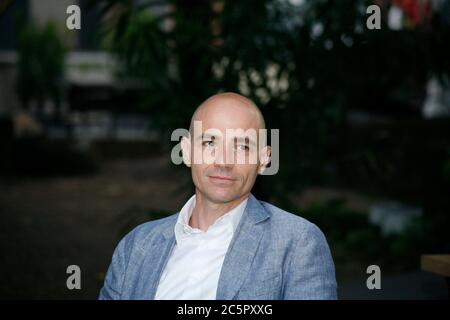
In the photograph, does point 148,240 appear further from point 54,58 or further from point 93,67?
point 93,67

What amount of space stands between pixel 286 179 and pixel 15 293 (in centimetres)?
278

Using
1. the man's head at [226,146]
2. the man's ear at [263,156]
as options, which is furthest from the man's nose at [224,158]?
the man's ear at [263,156]

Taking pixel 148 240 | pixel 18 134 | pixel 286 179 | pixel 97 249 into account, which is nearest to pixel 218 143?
pixel 148 240

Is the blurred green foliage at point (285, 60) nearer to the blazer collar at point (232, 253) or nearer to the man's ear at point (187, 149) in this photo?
the man's ear at point (187, 149)

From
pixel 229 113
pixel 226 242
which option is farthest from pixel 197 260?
pixel 229 113

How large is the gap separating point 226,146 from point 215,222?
28cm

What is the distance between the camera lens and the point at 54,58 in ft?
91.1

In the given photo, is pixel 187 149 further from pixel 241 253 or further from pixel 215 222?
pixel 241 253

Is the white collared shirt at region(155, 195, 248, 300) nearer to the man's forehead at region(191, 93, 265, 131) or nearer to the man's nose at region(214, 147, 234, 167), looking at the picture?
the man's nose at region(214, 147, 234, 167)

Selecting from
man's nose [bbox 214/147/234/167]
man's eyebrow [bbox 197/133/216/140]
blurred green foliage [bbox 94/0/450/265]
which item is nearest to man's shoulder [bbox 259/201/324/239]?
man's nose [bbox 214/147/234/167]

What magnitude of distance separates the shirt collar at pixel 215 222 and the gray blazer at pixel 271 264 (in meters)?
0.04

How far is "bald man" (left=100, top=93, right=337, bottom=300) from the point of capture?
7.21 ft

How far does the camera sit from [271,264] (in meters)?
2.20

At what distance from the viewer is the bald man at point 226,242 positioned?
86.5 inches
